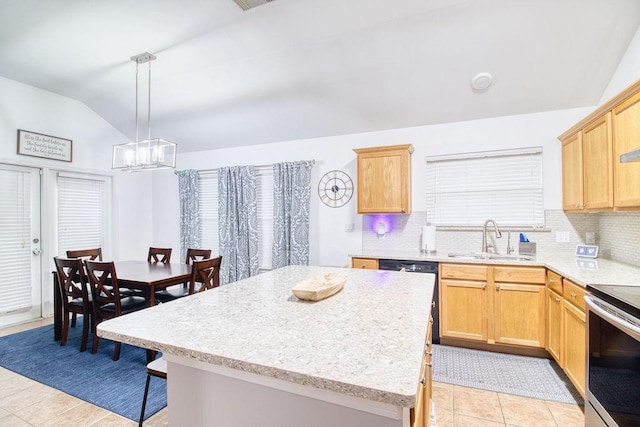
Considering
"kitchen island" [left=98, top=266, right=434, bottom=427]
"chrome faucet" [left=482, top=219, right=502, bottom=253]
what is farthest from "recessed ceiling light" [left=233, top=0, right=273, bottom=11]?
"chrome faucet" [left=482, top=219, right=502, bottom=253]

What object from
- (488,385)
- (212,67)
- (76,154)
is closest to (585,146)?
(488,385)

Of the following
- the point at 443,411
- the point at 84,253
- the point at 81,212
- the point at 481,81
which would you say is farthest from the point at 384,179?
the point at 81,212

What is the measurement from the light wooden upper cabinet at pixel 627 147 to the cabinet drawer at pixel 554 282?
0.68m

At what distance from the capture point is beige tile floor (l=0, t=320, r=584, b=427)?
2.04m

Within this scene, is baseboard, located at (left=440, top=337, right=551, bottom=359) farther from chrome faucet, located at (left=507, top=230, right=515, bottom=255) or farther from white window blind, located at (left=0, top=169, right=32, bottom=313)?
white window blind, located at (left=0, top=169, right=32, bottom=313)

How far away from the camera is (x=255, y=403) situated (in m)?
1.02

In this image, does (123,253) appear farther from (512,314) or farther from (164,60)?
(512,314)

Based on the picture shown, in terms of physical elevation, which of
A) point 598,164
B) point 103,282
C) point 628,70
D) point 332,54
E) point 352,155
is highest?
point 332,54

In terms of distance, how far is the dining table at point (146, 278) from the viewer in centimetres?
283

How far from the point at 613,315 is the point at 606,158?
4.94 ft

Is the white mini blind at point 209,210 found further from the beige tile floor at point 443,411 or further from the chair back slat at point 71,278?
the beige tile floor at point 443,411

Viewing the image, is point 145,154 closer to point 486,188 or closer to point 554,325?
point 486,188

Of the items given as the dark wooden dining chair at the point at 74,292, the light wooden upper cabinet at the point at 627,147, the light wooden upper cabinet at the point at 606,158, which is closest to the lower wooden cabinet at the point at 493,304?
the light wooden upper cabinet at the point at 606,158

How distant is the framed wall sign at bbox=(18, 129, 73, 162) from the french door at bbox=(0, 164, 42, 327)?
0.78ft
